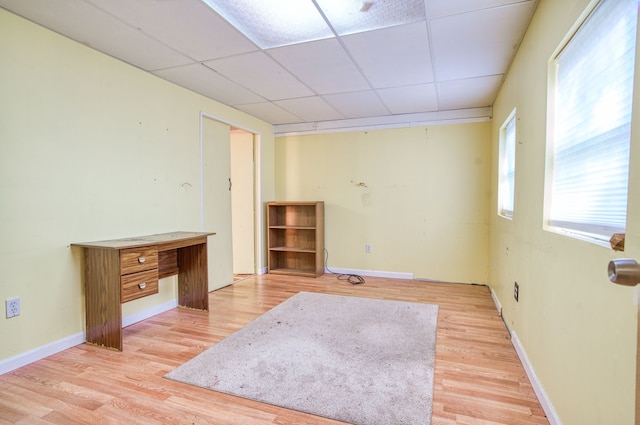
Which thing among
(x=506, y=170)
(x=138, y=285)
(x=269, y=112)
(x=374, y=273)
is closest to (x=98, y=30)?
(x=138, y=285)

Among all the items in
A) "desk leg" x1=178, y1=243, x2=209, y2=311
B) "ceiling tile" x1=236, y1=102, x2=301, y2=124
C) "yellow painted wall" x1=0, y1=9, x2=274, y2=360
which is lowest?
"desk leg" x1=178, y1=243, x2=209, y2=311

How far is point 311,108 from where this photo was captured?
13.7 feet

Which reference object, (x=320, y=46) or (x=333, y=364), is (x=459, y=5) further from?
(x=333, y=364)

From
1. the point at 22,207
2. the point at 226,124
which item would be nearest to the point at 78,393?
the point at 22,207

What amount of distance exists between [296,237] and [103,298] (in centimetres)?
293

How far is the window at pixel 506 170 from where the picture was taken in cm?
294

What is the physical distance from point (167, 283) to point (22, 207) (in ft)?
4.81

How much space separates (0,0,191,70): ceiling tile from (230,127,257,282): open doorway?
6.53 ft

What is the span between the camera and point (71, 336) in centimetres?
241

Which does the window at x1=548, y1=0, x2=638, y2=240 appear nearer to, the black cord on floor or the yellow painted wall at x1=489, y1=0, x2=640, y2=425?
the yellow painted wall at x1=489, y1=0, x2=640, y2=425

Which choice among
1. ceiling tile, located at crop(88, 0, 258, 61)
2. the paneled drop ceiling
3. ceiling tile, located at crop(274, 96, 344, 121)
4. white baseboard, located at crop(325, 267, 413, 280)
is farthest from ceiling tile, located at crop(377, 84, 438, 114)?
white baseboard, located at crop(325, 267, 413, 280)

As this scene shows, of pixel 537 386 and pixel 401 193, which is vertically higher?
pixel 401 193

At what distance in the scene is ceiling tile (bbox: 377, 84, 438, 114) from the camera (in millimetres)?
3432

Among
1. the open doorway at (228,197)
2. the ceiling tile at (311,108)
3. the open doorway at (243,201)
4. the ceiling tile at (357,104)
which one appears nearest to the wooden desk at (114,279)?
the open doorway at (228,197)
